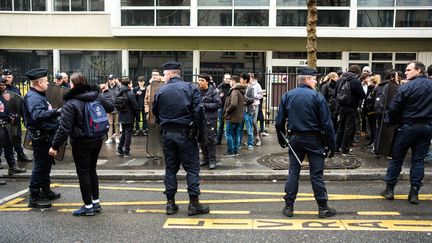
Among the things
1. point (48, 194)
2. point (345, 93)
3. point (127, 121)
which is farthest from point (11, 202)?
point (345, 93)

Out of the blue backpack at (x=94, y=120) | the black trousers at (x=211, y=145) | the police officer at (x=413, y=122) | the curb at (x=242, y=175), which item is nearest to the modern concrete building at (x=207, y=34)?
the black trousers at (x=211, y=145)

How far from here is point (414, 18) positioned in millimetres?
19906

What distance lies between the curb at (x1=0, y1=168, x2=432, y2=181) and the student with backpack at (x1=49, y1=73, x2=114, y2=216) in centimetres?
210

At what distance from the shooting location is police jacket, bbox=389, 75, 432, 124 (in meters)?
6.06

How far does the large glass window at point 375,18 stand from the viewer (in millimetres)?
19984

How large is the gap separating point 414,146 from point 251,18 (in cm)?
1479

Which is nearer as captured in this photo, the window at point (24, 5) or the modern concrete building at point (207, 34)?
the modern concrete building at point (207, 34)

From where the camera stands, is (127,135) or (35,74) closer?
(35,74)

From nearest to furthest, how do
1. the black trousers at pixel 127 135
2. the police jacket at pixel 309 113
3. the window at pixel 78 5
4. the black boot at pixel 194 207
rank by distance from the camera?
the police jacket at pixel 309 113
the black boot at pixel 194 207
the black trousers at pixel 127 135
the window at pixel 78 5

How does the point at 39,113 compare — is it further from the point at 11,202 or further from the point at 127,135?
the point at 127,135

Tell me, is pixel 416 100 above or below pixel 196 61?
below

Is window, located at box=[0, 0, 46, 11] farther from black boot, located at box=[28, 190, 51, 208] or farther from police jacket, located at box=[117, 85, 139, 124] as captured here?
black boot, located at box=[28, 190, 51, 208]

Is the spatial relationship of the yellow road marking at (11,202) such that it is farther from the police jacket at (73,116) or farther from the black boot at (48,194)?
the police jacket at (73,116)

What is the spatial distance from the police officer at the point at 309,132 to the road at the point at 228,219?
341mm
